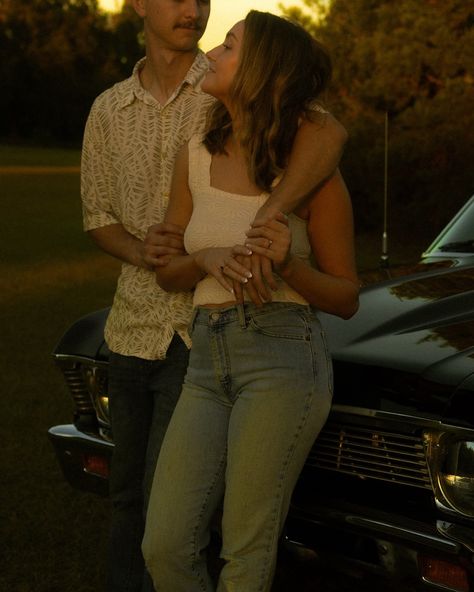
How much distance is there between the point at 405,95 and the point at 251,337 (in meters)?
21.6

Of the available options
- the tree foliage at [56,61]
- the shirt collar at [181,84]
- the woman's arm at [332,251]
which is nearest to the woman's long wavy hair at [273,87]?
the woman's arm at [332,251]

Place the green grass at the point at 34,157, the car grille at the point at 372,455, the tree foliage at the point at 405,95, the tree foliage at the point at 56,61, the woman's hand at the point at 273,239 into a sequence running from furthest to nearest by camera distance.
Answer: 1. the tree foliage at the point at 56,61
2. the green grass at the point at 34,157
3. the tree foliage at the point at 405,95
4. the car grille at the point at 372,455
5. the woman's hand at the point at 273,239

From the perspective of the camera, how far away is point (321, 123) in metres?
2.92

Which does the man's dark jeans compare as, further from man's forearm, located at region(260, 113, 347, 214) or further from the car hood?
man's forearm, located at region(260, 113, 347, 214)

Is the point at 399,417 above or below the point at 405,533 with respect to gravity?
above

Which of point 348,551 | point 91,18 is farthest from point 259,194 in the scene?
point 91,18

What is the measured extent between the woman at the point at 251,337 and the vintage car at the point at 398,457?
0.29 metres

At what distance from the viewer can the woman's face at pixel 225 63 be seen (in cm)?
289

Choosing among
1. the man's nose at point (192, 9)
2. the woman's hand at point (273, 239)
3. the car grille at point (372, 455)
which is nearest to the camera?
the woman's hand at point (273, 239)

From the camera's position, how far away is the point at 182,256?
3018mm

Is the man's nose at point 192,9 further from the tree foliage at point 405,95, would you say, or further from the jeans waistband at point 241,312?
the tree foliage at point 405,95

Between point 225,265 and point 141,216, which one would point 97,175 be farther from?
point 225,265

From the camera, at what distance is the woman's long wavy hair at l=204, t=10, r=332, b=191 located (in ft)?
9.31

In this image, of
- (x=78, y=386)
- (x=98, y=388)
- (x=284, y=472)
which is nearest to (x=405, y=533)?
(x=284, y=472)
